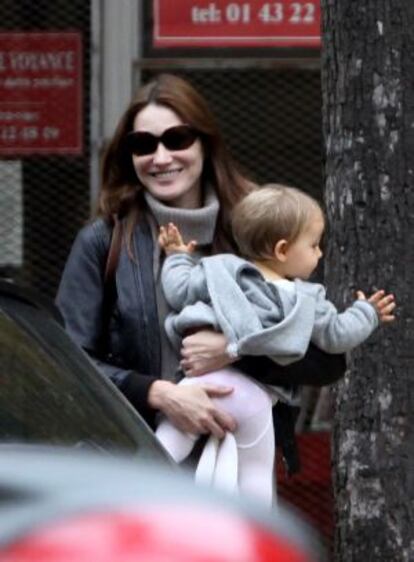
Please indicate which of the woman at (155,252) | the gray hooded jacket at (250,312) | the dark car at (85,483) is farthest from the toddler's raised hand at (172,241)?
the dark car at (85,483)

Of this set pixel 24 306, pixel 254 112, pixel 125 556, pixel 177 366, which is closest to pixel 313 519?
pixel 254 112

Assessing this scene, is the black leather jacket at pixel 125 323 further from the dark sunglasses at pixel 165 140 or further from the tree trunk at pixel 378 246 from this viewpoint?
the tree trunk at pixel 378 246

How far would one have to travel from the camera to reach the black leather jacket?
488 cm

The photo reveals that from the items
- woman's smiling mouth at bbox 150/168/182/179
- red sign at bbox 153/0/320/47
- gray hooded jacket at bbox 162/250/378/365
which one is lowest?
gray hooded jacket at bbox 162/250/378/365

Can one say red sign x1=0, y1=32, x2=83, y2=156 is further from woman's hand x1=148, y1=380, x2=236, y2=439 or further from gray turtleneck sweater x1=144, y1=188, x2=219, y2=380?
woman's hand x1=148, y1=380, x2=236, y2=439

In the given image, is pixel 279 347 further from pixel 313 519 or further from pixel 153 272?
pixel 313 519

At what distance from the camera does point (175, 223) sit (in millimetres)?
5035

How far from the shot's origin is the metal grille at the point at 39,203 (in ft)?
27.8

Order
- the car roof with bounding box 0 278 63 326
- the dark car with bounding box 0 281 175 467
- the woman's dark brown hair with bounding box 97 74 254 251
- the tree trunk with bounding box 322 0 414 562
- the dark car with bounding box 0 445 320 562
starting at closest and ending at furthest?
the dark car with bounding box 0 445 320 562, the dark car with bounding box 0 281 175 467, the car roof with bounding box 0 278 63 326, the woman's dark brown hair with bounding box 97 74 254 251, the tree trunk with bounding box 322 0 414 562

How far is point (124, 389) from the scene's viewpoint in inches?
191

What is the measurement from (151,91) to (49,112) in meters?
3.47

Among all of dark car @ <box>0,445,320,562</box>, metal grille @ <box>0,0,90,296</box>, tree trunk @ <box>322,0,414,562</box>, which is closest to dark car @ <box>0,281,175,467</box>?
dark car @ <box>0,445,320,562</box>

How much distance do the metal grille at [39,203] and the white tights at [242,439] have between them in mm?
3671

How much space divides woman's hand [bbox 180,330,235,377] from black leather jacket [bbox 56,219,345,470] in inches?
3.4
